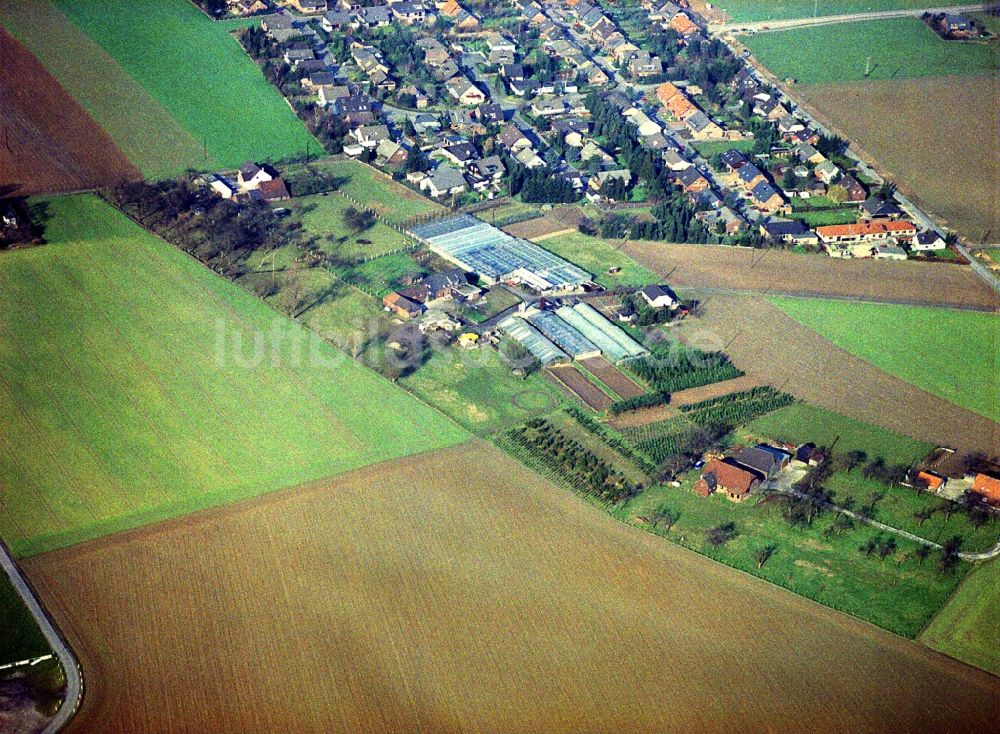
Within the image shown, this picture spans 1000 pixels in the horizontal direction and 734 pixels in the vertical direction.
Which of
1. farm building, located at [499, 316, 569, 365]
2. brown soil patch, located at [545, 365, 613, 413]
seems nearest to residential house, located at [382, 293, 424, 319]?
farm building, located at [499, 316, 569, 365]

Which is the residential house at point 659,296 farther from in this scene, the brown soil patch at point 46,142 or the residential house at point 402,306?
the brown soil patch at point 46,142

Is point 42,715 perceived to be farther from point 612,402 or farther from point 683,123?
point 683,123

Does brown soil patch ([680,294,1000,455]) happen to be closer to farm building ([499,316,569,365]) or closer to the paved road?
farm building ([499,316,569,365])

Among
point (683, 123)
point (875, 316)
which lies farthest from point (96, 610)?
point (683, 123)

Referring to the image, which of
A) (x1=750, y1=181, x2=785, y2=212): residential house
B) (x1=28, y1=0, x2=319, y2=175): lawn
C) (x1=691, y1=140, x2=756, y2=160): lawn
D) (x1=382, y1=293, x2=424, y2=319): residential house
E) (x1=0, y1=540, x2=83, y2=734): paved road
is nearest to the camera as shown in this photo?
(x1=0, y1=540, x2=83, y2=734): paved road

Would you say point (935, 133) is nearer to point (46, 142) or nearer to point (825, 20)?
point (825, 20)

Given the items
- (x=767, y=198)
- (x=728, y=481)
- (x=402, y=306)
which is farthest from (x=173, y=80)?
(x=728, y=481)

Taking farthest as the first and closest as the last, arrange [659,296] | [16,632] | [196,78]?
[196,78] → [659,296] → [16,632]
